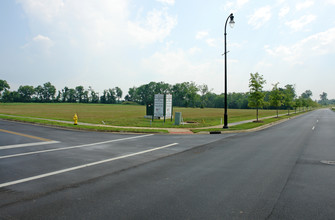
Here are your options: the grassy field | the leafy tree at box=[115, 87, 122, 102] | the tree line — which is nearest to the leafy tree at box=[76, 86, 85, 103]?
the tree line

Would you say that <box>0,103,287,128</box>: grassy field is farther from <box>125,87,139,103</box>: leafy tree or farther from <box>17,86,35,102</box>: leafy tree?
<box>125,87,139,103</box>: leafy tree

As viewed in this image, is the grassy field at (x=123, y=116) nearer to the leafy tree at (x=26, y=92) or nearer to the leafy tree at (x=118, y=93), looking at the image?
the leafy tree at (x=26, y=92)

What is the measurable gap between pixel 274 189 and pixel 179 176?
2.27 m

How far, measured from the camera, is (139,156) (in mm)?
8016

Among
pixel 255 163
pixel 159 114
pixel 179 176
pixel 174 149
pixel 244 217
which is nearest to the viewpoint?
pixel 244 217

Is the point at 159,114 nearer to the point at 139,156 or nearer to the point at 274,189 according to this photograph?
the point at 139,156

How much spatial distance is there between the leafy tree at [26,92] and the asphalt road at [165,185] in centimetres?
16560

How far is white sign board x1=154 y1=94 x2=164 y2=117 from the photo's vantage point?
23.8m

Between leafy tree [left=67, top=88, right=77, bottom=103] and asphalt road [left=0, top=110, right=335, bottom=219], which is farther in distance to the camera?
leafy tree [left=67, top=88, right=77, bottom=103]

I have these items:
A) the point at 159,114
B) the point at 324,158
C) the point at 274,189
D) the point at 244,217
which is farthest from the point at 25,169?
the point at 159,114

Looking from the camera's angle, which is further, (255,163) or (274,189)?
A: (255,163)

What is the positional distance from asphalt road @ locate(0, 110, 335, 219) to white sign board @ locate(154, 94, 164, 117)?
1551 cm

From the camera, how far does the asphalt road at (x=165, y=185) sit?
3682 mm

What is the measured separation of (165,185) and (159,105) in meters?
19.2
